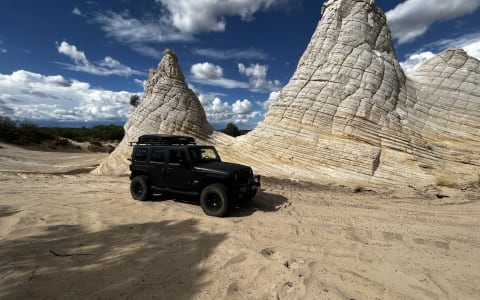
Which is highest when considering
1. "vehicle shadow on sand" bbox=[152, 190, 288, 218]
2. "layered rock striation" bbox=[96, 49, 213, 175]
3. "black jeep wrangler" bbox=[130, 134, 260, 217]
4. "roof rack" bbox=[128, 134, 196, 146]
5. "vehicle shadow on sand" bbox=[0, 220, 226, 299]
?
"layered rock striation" bbox=[96, 49, 213, 175]

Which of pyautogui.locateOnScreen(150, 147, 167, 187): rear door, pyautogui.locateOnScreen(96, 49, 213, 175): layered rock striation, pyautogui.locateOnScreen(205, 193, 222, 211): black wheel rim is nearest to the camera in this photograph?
pyautogui.locateOnScreen(205, 193, 222, 211): black wheel rim

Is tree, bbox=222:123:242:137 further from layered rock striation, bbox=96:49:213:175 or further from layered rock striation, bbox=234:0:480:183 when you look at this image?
layered rock striation, bbox=234:0:480:183

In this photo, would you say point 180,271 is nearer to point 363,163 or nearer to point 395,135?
point 363,163

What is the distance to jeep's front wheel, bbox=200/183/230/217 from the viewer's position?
570 centimetres

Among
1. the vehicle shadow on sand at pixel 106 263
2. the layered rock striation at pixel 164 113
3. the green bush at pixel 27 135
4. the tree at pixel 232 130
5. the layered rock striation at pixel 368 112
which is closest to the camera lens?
the vehicle shadow on sand at pixel 106 263

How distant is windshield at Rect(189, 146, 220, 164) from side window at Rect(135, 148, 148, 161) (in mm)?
1561

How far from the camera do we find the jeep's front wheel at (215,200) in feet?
18.7

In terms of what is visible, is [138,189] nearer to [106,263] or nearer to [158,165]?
[158,165]

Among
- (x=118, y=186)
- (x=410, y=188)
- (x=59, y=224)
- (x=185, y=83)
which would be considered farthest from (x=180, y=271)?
(x=185, y=83)

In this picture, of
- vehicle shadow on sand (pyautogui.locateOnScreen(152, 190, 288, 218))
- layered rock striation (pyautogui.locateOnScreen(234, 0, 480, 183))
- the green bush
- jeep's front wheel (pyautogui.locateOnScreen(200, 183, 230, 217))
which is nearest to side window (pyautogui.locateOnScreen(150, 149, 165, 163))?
vehicle shadow on sand (pyautogui.locateOnScreen(152, 190, 288, 218))

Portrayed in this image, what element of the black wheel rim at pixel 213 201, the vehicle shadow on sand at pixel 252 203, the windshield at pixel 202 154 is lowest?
the vehicle shadow on sand at pixel 252 203

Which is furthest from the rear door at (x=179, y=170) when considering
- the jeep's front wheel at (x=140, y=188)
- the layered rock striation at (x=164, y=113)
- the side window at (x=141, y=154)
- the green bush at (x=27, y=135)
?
the green bush at (x=27, y=135)

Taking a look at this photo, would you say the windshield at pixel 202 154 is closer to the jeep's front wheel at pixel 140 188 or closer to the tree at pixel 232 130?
the jeep's front wheel at pixel 140 188

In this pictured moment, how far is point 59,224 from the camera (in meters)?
4.89
